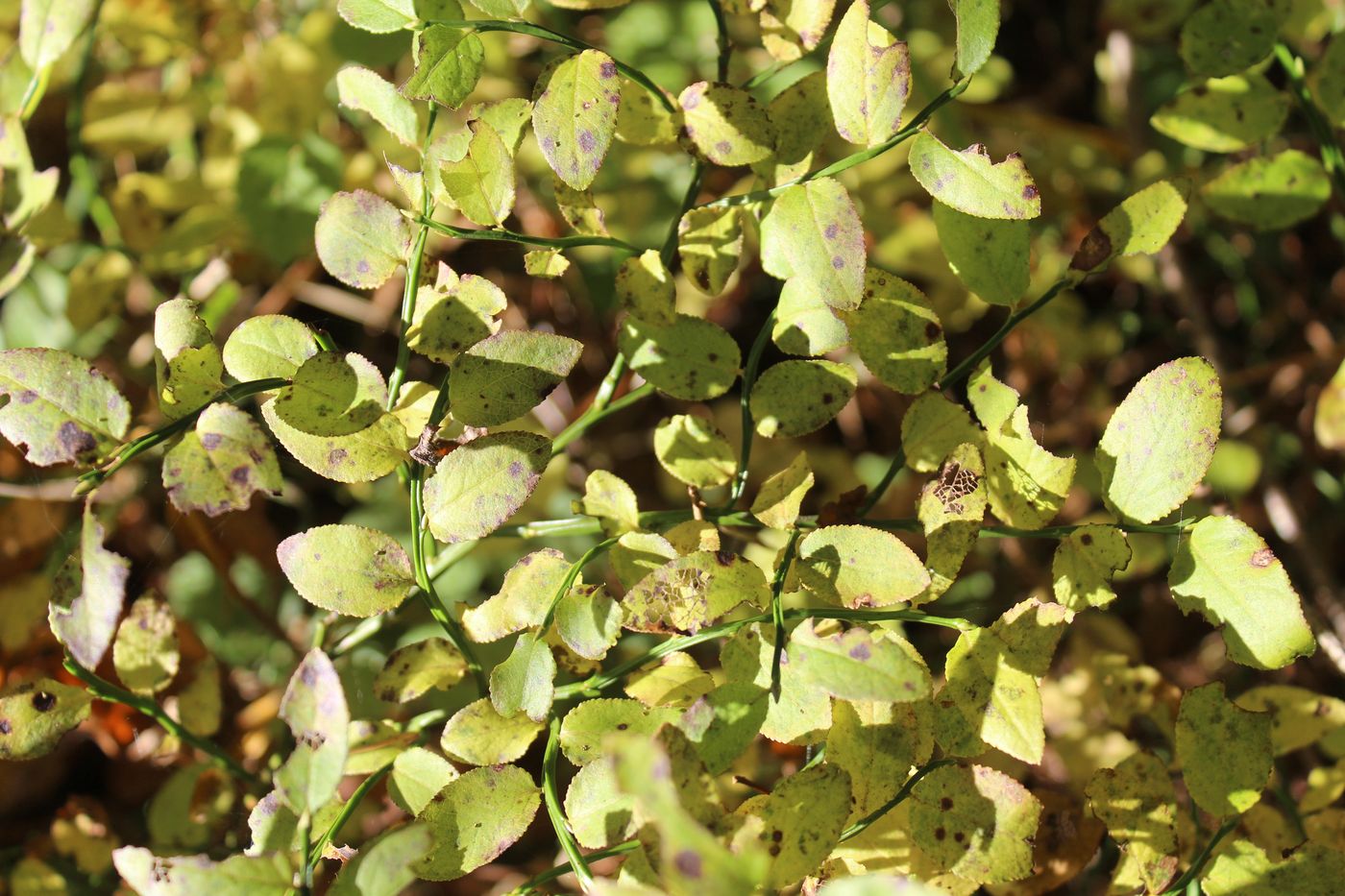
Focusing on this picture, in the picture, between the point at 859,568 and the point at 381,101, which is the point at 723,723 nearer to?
the point at 859,568

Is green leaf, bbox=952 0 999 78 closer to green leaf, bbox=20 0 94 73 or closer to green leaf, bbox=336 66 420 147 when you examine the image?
green leaf, bbox=336 66 420 147

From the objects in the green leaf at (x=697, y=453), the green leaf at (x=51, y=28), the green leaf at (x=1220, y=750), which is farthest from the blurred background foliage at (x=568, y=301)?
the green leaf at (x=697, y=453)

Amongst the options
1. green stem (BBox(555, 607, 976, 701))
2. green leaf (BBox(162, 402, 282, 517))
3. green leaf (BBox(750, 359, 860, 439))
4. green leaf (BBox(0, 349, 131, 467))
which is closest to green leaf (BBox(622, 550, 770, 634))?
green stem (BBox(555, 607, 976, 701))

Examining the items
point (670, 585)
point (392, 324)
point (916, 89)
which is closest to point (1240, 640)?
point (670, 585)

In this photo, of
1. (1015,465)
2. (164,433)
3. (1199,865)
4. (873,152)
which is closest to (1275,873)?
(1199,865)

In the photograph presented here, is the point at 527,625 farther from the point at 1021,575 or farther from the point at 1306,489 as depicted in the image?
the point at 1306,489

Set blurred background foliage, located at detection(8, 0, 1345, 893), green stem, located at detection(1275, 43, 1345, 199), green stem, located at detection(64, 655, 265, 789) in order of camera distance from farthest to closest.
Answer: blurred background foliage, located at detection(8, 0, 1345, 893) → green stem, located at detection(1275, 43, 1345, 199) → green stem, located at detection(64, 655, 265, 789)

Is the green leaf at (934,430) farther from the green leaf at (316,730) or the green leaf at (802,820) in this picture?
the green leaf at (316,730)
